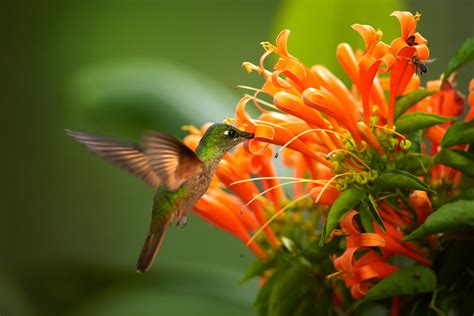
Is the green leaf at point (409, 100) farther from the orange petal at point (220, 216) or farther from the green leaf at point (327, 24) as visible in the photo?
the green leaf at point (327, 24)

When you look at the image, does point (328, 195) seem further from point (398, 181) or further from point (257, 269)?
point (257, 269)

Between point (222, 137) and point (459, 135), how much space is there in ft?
1.17

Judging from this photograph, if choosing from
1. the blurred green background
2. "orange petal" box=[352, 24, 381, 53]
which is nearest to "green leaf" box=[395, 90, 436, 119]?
"orange petal" box=[352, 24, 381, 53]

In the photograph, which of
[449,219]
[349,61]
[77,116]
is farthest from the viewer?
[77,116]

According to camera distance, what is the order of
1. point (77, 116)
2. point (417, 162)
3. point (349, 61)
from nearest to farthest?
point (417, 162) → point (349, 61) → point (77, 116)

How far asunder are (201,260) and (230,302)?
216 centimetres

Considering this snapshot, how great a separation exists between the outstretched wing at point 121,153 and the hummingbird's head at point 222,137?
11 centimetres

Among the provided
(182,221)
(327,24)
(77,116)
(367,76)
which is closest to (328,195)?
(367,76)

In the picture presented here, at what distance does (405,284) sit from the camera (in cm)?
107

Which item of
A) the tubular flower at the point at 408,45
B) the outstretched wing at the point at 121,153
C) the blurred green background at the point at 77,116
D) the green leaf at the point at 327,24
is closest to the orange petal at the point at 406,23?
the tubular flower at the point at 408,45

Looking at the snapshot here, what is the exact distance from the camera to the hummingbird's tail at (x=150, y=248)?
1.27 m

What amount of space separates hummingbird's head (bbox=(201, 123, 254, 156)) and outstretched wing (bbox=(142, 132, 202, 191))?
3 centimetres

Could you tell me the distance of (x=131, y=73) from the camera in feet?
6.86

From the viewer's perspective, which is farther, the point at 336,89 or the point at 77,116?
the point at 77,116
